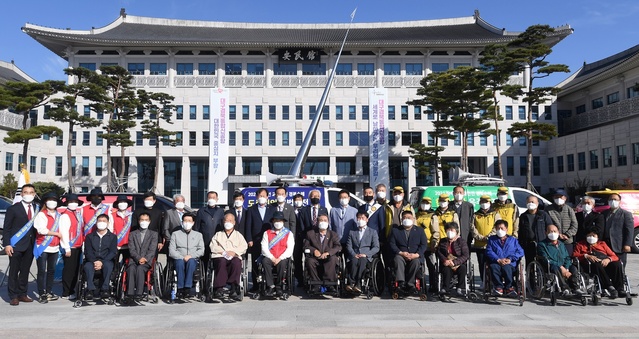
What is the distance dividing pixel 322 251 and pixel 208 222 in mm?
2150

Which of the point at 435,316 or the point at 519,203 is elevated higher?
the point at 519,203

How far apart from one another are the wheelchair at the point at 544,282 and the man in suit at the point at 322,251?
3.33 m

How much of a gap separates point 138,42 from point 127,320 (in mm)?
44760

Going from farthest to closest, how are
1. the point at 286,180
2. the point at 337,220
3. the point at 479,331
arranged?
the point at 286,180 → the point at 337,220 → the point at 479,331

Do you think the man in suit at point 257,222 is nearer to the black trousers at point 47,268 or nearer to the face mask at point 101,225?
the face mask at point 101,225

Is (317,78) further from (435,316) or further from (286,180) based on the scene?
(435,316)

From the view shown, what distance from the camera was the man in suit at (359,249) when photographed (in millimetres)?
8297

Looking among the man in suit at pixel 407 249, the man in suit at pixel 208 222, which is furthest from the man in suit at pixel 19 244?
the man in suit at pixel 407 249

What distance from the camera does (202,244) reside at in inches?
329

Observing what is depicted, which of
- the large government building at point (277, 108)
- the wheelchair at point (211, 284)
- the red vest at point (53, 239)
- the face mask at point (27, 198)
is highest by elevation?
the large government building at point (277, 108)

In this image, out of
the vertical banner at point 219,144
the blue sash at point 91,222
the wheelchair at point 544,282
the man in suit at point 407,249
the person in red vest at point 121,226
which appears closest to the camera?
the wheelchair at point 544,282

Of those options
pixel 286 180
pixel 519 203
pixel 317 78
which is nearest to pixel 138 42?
pixel 317 78

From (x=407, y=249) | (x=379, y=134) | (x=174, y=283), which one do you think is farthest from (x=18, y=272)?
(x=379, y=134)

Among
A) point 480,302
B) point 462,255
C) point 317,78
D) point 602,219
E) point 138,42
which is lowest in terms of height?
point 480,302
